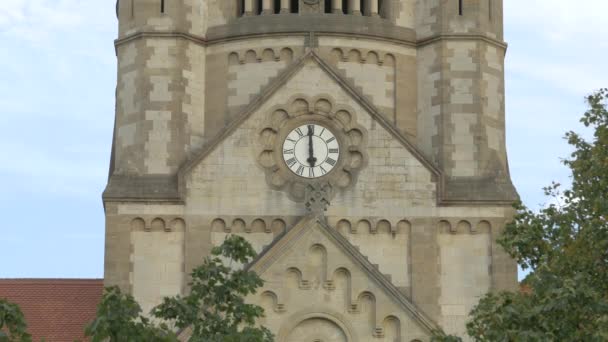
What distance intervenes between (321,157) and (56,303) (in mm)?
7948

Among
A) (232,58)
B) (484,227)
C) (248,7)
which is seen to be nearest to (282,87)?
(232,58)

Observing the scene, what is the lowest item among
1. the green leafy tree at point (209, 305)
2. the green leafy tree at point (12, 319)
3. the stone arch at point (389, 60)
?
the green leafy tree at point (12, 319)

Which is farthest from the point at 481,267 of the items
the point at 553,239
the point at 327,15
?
the point at 553,239

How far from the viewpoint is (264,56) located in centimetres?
5044

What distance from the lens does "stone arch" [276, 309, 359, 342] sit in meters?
46.9

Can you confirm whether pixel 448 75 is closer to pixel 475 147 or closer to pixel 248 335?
pixel 475 147

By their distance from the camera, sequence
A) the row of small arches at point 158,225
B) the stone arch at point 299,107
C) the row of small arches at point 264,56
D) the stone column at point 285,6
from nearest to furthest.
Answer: the row of small arches at point 158,225
the stone arch at point 299,107
the row of small arches at point 264,56
the stone column at point 285,6

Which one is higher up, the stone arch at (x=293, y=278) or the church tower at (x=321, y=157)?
the church tower at (x=321, y=157)

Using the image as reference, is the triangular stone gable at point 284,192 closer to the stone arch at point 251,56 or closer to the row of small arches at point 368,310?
the stone arch at point 251,56

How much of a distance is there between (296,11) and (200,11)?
2.48 metres

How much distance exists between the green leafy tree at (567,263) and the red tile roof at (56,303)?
15264 millimetres

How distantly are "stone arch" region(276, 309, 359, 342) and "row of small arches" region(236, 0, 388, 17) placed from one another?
8.36m

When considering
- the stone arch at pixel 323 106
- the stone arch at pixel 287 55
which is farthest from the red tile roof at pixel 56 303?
the stone arch at pixel 287 55

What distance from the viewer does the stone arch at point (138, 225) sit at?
48.3 meters
